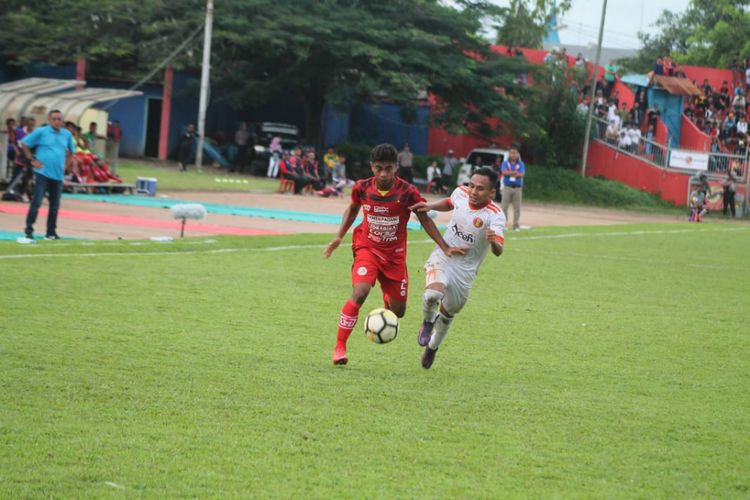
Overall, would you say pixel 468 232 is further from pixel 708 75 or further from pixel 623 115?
pixel 708 75

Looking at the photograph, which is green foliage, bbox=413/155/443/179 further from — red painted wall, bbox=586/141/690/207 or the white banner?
the white banner

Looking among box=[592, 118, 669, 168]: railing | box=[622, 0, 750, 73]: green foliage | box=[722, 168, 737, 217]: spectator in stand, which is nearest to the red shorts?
box=[722, 168, 737, 217]: spectator in stand

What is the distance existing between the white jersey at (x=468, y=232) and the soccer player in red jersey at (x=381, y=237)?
12cm

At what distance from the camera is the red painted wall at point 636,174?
4744 cm

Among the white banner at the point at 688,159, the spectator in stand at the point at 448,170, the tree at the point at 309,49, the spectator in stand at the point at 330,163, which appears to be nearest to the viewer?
the spectator in stand at the point at 330,163

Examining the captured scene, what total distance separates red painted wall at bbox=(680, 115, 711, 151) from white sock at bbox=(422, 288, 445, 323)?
1732 inches

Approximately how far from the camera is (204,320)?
11.2 meters

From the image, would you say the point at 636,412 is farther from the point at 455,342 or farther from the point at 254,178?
the point at 254,178

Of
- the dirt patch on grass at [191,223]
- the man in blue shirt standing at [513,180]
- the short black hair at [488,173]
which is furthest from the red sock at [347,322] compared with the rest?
the man in blue shirt standing at [513,180]

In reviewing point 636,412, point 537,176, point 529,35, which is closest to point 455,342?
point 636,412

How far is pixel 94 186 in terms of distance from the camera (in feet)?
98.6

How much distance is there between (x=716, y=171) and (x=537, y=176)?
728cm

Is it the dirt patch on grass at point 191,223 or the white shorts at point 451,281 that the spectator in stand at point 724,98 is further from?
the white shorts at point 451,281

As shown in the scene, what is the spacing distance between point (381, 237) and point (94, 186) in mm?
21758
